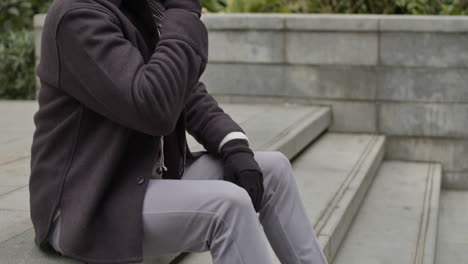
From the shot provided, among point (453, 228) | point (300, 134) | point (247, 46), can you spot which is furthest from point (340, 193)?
point (247, 46)

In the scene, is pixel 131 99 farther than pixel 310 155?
No

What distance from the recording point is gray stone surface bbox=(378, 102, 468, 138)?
6.42m

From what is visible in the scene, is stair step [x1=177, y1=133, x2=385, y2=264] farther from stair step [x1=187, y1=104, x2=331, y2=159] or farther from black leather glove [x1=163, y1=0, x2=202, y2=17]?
black leather glove [x1=163, y1=0, x2=202, y2=17]

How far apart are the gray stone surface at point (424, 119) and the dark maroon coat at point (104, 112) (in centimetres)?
434

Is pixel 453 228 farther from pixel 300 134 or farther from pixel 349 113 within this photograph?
pixel 349 113

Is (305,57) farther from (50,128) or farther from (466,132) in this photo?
(50,128)

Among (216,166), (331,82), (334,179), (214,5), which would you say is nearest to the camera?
(216,166)

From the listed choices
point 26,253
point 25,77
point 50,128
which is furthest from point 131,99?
point 25,77

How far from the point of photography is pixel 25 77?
774cm

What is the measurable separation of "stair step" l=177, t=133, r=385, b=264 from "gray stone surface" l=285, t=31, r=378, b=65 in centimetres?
64

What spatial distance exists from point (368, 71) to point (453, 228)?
5.66 feet

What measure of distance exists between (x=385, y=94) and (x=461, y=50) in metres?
0.71

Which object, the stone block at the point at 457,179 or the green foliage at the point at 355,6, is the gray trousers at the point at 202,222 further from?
the green foliage at the point at 355,6

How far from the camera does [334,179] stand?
5133mm
